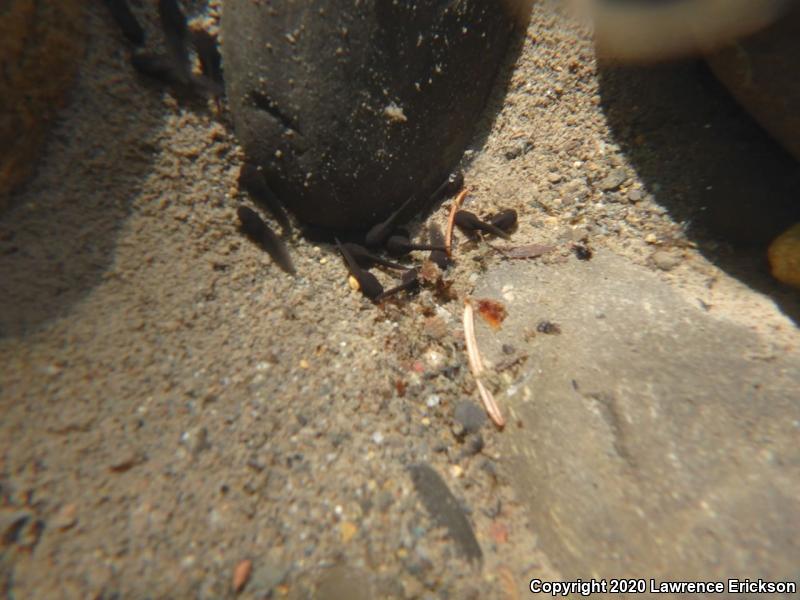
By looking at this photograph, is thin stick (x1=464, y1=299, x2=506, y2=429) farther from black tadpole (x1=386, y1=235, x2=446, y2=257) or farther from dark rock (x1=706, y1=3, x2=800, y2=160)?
dark rock (x1=706, y1=3, x2=800, y2=160)

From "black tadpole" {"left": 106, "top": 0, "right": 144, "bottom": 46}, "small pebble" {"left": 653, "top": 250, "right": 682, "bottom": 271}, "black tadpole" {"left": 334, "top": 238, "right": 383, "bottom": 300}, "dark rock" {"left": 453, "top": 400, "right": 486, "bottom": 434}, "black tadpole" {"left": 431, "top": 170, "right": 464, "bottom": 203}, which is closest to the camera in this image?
"dark rock" {"left": 453, "top": 400, "right": 486, "bottom": 434}

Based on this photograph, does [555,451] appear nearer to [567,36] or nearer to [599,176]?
[599,176]

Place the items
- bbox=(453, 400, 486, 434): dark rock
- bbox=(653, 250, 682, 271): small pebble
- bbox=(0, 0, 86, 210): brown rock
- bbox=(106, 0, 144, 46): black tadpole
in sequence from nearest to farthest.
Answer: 1. bbox=(0, 0, 86, 210): brown rock
2. bbox=(453, 400, 486, 434): dark rock
3. bbox=(106, 0, 144, 46): black tadpole
4. bbox=(653, 250, 682, 271): small pebble

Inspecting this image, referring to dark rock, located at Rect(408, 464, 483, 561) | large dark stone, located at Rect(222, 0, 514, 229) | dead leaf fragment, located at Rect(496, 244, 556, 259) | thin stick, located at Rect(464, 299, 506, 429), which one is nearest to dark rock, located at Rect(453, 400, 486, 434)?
thin stick, located at Rect(464, 299, 506, 429)

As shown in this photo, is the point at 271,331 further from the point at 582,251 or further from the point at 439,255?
the point at 582,251

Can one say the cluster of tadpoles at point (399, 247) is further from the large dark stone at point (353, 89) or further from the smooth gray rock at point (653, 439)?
the smooth gray rock at point (653, 439)
